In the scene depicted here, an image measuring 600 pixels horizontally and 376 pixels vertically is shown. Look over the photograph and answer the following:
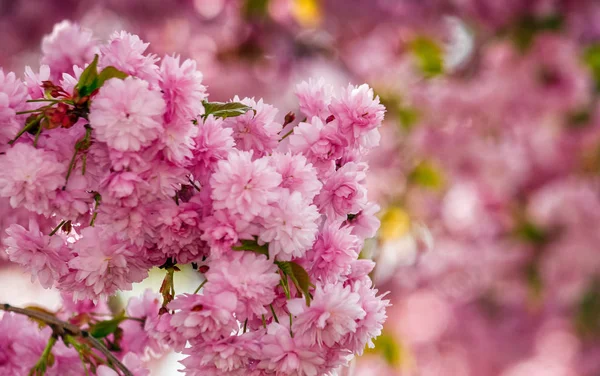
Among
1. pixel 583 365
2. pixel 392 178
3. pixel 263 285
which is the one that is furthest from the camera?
pixel 583 365

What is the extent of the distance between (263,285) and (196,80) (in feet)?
0.63

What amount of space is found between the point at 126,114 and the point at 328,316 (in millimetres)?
246

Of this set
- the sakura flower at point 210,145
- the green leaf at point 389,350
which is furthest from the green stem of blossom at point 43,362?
the green leaf at point 389,350

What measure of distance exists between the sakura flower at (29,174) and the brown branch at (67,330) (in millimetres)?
113

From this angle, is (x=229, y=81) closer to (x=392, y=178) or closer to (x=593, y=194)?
(x=392, y=178)

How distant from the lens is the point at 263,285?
67 centimetres

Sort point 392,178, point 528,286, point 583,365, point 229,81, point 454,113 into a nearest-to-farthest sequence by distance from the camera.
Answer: point 392,178 < point 454,113 < point 229,81 < point 528,286 < point 583,365

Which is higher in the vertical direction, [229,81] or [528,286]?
[229,81]

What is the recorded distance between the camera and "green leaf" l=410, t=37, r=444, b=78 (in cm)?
265

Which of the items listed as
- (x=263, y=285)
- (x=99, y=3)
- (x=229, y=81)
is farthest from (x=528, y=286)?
(x=263, y=285)

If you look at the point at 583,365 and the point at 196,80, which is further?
the point at 583,365

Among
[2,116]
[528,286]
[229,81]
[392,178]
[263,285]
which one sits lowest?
[263,285]

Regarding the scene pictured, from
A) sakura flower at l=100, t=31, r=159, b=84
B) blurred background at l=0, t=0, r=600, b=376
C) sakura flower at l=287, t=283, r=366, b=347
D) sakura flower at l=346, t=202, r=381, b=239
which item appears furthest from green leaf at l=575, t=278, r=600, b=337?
sakura flower at l=100, t=31, r=159, b=84

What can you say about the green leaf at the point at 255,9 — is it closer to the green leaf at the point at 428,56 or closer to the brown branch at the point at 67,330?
the green leaf at the point at 428,56
